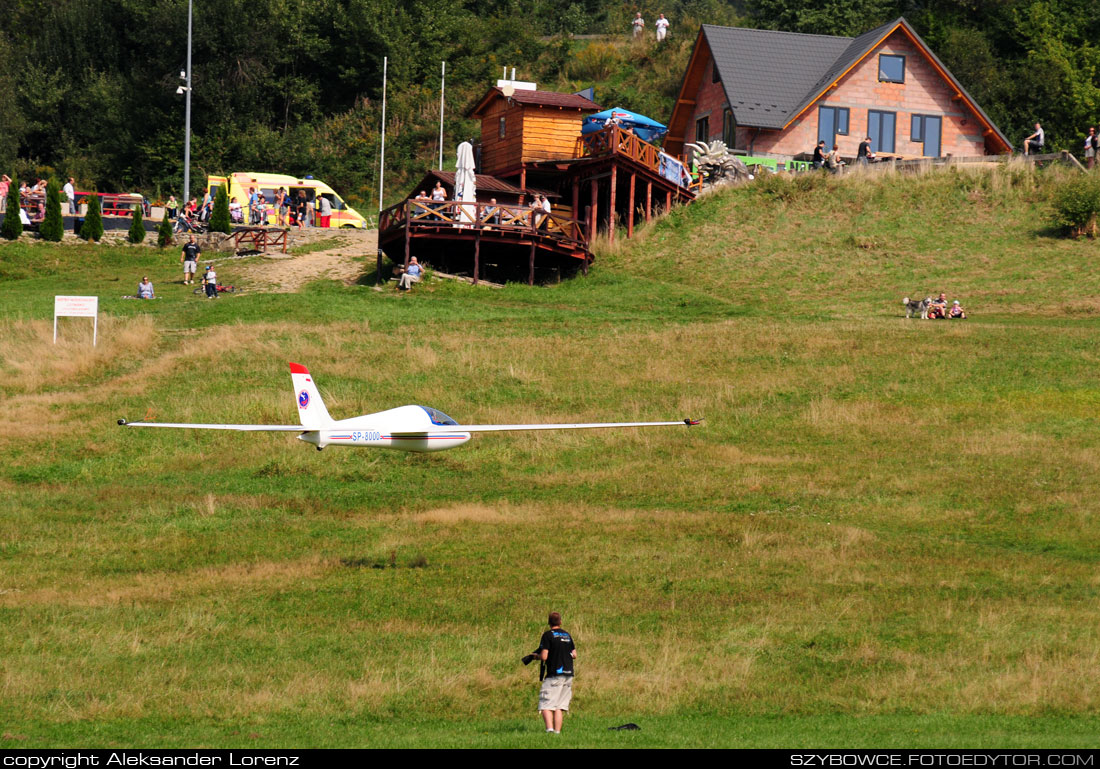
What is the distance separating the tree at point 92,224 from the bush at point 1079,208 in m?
40.1

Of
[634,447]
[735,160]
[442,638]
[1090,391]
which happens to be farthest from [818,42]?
[442,638]

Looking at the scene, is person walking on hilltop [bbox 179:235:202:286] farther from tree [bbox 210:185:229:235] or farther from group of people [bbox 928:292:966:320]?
group of people [bbox 928:292:966:320]

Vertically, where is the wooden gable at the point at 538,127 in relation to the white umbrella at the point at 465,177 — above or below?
above

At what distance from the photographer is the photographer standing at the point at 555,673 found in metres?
15.7

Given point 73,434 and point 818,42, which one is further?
point 818,42

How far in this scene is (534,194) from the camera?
2125 inches

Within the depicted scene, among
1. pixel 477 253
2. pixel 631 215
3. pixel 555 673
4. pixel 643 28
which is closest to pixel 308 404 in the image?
pixel 555 673

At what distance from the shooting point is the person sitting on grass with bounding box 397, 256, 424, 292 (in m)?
48.3

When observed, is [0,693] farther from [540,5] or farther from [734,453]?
[540,5]

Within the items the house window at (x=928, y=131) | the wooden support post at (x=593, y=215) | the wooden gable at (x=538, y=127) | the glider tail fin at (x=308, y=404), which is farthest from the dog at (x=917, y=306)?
the glider tail fin at (x=308, y=404)

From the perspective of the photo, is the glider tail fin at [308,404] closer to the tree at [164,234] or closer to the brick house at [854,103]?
the tree at [164,234]

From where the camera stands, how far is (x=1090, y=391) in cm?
3481

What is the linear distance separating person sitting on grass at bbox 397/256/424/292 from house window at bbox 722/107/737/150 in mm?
23151

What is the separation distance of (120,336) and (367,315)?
26.0 ft
